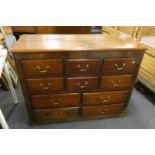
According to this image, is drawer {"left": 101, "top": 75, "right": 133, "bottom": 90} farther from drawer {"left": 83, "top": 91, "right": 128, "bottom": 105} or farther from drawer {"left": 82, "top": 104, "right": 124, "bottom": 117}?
drawer {"left": 82, "top": 104, "right": 124, "bottom": 117}

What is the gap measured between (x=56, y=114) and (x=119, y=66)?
2.70 feet

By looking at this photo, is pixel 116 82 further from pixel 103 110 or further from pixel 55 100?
pixel 55 100

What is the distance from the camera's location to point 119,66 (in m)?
1.37

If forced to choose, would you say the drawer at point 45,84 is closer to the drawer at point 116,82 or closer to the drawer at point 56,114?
the drawer at point 56,114

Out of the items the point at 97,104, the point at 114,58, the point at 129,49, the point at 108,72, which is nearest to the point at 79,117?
the point at 97,104

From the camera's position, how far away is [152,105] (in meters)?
2.04

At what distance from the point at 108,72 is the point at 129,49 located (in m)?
0.27

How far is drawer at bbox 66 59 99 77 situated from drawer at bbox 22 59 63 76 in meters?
0.08

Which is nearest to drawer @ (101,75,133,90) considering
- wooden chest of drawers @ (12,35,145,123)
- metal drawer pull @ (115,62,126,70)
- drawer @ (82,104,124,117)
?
wooden chest of drawers @ (12,35,145,123)

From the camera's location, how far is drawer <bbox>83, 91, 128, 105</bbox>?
1524mm

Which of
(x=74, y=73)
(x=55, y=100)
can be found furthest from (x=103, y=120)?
(x=74, y=73)

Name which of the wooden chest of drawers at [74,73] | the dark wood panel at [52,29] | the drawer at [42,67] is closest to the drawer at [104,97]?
the wooden chest of drawers at [74,73]
